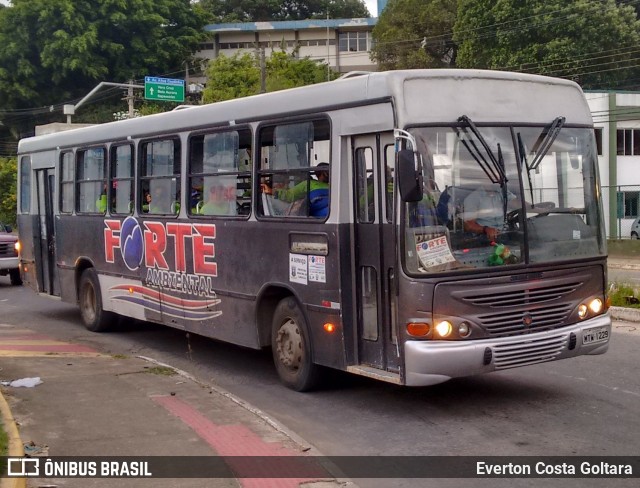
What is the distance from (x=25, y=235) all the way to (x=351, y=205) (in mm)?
10054

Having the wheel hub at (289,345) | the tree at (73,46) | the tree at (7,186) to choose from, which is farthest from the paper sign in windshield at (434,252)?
the tree at (73,46)

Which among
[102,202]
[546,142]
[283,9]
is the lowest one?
[102,202]

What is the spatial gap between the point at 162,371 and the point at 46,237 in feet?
20.7

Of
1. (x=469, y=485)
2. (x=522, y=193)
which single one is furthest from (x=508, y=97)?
(x=469, y=485)

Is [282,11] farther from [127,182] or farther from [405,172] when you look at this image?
[405,172]

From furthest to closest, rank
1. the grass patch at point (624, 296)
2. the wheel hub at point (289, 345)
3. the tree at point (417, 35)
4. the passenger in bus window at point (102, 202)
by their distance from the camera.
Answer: the tree at point (417, 35) < the grass patch at point (624, 296) < the passenger in bus window at point (102, 202) < the wheel hub at point (289, 345)

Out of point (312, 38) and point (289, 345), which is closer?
point (289, 345)

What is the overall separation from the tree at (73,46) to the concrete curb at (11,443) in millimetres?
60225

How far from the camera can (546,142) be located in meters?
8.45

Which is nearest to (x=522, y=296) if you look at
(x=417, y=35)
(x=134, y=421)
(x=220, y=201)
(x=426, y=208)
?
(x=426, y=208)

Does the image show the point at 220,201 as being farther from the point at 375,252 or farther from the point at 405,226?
the point at 405,226

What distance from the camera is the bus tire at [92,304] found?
46.1 ft

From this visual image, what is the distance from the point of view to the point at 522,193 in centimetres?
812

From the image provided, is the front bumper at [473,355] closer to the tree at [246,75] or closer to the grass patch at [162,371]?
the grass patch at [162,371]
